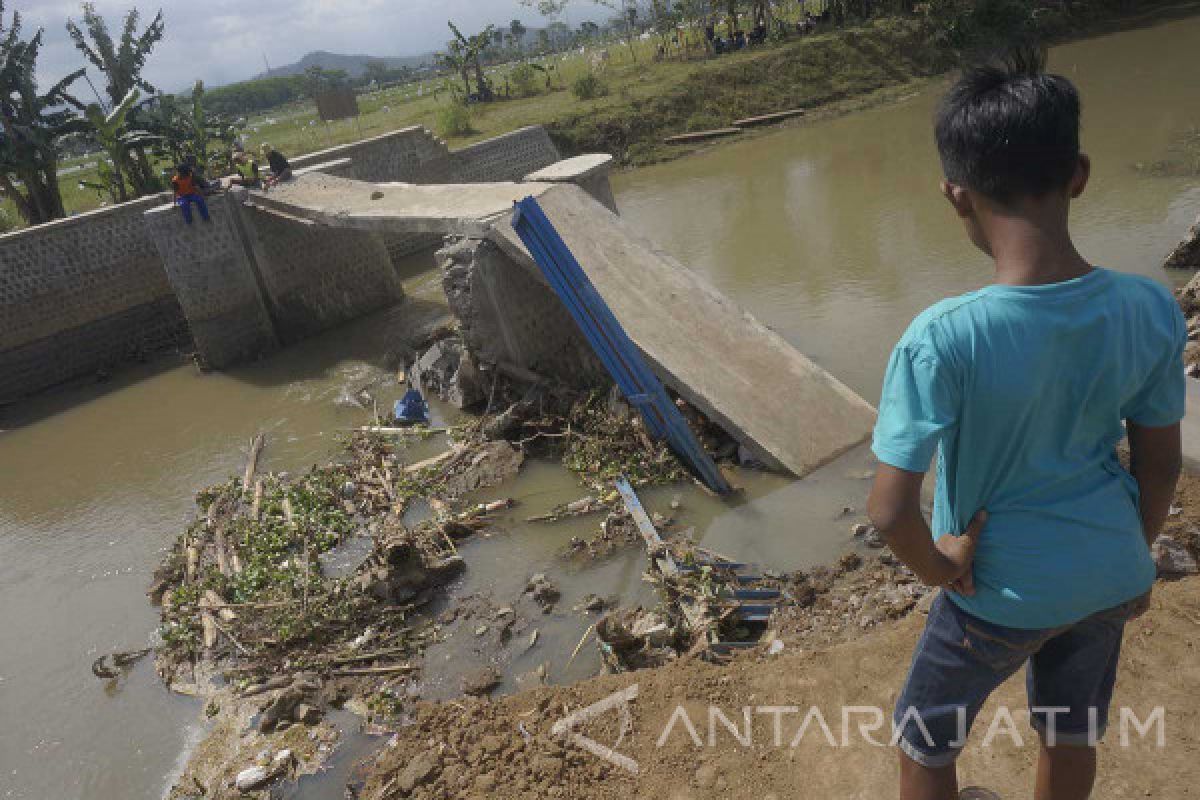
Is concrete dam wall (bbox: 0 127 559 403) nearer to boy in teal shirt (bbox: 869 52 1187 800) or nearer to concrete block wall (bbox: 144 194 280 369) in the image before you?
concrete block wall (bbox: 144 194 280 369)

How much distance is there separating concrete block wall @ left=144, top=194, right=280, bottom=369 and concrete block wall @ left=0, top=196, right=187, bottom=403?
1703mm

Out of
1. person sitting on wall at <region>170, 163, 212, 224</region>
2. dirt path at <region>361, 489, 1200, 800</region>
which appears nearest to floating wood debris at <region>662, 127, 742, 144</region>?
person sitting on wall at <region>170, 163, 212, 224</region>

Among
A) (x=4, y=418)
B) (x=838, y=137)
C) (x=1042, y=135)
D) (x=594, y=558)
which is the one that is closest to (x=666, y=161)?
(x=838, y=137)

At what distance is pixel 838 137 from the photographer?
57.6ft

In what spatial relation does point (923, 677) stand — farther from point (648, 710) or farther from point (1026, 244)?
point (648, 710)

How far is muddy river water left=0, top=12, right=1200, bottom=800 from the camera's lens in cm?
498

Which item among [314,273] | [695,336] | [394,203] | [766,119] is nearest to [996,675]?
[695,336]

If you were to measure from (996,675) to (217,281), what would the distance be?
35.4 feet

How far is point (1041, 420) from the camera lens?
62.4 inches

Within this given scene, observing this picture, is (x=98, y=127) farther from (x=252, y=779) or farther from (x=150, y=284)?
(x=252, y=779)

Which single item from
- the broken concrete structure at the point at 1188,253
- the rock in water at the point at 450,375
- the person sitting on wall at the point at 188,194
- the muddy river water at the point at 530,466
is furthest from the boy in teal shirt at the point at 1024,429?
the person sitting on wall at the point at 188,194

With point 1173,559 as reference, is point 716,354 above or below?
above

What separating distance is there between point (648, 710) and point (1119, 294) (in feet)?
8.25

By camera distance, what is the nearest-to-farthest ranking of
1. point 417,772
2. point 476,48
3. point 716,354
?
1. point 417,772
2. point 716,354
3. point 476,48
